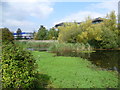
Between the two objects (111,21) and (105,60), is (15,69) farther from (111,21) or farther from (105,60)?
(111,21)

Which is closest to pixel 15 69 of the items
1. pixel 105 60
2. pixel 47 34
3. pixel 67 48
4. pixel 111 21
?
pixel 105 60

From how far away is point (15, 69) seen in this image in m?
3.87

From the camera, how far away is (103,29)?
89.7 feet

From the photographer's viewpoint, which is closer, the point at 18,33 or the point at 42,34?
the point at 42,34

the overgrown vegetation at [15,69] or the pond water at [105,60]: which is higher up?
the overgrown vegetation at [15,69]

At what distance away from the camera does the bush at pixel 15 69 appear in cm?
388

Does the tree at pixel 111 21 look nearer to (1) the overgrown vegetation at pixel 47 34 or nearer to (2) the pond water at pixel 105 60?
(2) the pond water at pixel 105 60

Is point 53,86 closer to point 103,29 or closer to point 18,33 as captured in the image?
point 103,29

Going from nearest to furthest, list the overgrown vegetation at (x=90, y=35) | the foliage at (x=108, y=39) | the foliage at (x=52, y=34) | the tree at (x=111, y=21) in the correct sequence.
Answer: the overgrown vegetation at (x=90, y=35)
the foliage at (x=108, y=39)
the tree at (x=111, y=21)
the foliage at (x=52, y=34)

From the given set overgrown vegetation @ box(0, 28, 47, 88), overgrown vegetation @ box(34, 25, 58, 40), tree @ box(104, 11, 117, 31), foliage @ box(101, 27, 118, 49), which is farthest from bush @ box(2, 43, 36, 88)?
overgrown vegetation @ box(34, 25, 58, 40)

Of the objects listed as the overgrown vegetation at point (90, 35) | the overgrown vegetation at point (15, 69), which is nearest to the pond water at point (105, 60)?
the overgrown vegetation at point (15, 69)

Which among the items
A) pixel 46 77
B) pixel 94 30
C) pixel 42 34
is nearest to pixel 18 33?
pixel 42 34

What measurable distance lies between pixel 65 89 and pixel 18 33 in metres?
62.5

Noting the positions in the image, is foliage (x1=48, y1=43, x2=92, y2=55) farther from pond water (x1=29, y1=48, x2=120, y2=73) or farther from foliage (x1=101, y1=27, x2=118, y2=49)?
pond water (x1=29, y1=48, x2=120, y2=73)
